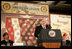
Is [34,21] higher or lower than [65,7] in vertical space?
lower

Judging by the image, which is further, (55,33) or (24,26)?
(24,26)

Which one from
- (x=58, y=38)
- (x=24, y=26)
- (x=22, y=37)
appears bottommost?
(x=22, y=37)

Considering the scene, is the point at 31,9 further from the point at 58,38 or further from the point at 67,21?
the point at 58,38

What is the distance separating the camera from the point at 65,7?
293 inches

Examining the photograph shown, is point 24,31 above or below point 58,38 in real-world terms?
below

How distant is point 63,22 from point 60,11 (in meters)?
0.52

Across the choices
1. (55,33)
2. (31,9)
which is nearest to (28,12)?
(31,9)

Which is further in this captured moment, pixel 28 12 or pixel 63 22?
pixel 63 22

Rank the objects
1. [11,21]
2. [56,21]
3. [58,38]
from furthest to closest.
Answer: [56,21] → [11,21] → [58,38]

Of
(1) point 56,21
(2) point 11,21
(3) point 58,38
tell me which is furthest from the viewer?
(1) point 56,21

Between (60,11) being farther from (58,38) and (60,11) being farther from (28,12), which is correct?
(58,38)

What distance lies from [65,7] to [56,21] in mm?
855

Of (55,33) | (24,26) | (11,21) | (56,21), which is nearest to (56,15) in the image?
(56,21)

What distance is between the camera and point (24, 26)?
21.7ft
